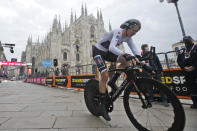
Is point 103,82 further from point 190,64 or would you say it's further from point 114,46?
point 190,64

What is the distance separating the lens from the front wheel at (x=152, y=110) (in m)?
1.31

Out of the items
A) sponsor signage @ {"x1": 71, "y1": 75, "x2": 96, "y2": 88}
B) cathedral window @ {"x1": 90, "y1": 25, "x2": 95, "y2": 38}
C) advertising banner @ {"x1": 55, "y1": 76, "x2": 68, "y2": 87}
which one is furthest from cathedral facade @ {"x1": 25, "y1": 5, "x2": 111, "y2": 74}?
sponsor signage @ {"x1": 71, "y1": 75, "x2": 96, "y2": 88}

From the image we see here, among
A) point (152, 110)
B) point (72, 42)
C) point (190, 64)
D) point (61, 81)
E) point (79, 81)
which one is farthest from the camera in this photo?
point (72, 42)

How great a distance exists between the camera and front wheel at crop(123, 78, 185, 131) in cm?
131

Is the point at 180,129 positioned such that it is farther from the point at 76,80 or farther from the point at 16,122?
the point at 76,80

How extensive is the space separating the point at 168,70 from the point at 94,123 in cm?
360

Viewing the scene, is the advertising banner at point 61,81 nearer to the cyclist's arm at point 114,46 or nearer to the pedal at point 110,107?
the pedal at point 110,107

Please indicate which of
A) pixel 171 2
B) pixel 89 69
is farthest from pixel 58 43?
pixel 171 2

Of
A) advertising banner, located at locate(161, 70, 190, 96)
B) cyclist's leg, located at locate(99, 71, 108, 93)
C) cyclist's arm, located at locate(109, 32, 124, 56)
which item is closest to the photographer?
cyclist's arm, located at locate(109, 32, 124, 56)

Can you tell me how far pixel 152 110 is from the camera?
1674mm

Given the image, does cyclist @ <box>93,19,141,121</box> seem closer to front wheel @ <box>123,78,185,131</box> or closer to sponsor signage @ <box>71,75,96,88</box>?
front wheel @ <box>123,78,185,131</box>

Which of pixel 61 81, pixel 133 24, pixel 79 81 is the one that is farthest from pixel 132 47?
pixel 61 81

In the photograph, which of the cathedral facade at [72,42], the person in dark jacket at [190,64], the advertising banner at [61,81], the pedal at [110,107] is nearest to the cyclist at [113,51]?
the pedal at [110,107]

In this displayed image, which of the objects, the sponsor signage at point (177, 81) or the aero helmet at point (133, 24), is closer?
the aero helmet at point (133, 24)
